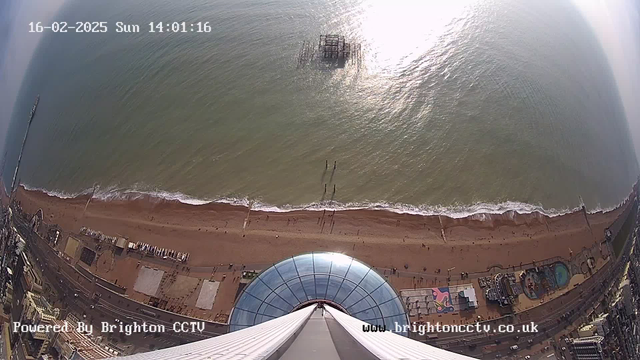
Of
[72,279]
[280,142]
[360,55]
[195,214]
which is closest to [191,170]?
[195,214]

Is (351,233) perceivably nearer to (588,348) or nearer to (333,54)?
(588,348)

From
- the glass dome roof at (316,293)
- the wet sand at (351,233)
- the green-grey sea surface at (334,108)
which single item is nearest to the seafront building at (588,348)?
the wet sand at (351,233)

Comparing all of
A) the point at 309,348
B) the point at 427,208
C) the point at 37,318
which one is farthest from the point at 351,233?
the point at 37,318

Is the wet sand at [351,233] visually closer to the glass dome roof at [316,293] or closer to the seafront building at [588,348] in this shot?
the glass dome roof at [316,293]

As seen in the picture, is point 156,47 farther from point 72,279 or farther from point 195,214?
point 72,279

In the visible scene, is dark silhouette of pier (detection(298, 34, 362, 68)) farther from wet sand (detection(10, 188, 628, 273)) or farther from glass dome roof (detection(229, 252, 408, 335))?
glass dome roof (detection(229, 252, 408, 335))

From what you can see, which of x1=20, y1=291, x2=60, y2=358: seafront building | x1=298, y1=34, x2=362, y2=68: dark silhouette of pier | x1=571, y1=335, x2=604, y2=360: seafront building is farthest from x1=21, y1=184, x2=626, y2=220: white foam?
x1=298, y1=34, x2=362, y2=68: dark silhouette of pier
